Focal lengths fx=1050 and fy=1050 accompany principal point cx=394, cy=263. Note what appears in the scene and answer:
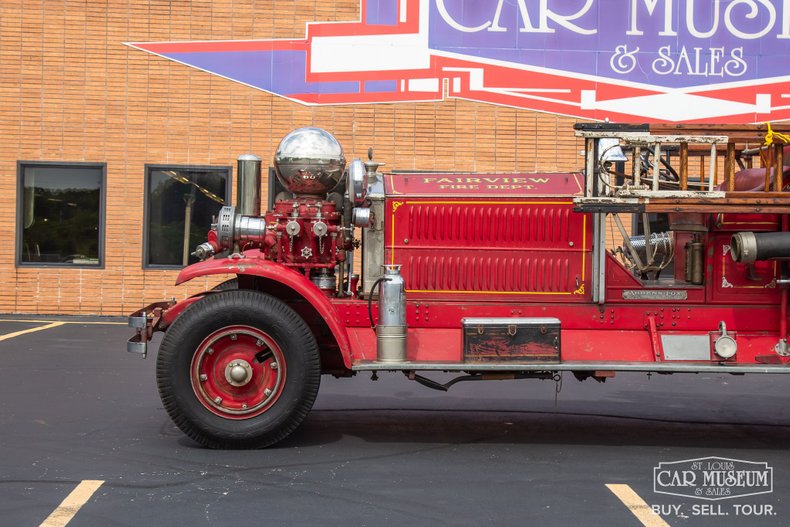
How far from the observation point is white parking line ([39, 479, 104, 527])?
16.1 feet

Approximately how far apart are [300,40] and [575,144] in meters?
4.28

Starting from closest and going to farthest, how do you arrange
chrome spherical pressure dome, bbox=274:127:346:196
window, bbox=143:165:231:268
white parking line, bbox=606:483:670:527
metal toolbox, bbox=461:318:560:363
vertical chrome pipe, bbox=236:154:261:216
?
white parking line, bbox=606:483:670:527 → metal toolbox, bbox=461:318:560:363 → chrome spherical pressure dome, bbox=274:127:346:196 → vertical chrome pipe, bbox=236:154:261:216 → window, bbox=143:165:231:268

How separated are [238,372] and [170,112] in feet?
31.1

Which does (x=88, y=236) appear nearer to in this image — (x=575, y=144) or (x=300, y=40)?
(x=300, y=40)

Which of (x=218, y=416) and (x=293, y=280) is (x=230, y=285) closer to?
(x=293, y=280)

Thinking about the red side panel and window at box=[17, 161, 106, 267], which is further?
window at box=[17, 161, 106, 267]

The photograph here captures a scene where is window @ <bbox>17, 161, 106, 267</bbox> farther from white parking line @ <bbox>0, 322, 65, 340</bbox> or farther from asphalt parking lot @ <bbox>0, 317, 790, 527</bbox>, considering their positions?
asphalt parking lot @ <bbox>0, 317, 790, 527</bbox>

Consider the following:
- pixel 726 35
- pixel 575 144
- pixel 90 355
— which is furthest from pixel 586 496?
pixel 726 35

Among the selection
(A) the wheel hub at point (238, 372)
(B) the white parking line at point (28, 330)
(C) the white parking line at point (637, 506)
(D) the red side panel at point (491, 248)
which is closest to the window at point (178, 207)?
(B) the white parking line at point (28, 330)

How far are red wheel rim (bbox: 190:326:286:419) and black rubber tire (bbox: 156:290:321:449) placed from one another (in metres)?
0.04

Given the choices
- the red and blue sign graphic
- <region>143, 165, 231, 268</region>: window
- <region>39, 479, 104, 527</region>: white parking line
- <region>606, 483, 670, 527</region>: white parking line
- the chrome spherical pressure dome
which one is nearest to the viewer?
<region>39, 479, 104, 527</region>: white parking line

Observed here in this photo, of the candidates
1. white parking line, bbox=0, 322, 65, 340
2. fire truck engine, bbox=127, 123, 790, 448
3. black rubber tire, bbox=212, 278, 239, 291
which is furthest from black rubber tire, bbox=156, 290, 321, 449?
white parking line, bbox=0, 322, 65, 340

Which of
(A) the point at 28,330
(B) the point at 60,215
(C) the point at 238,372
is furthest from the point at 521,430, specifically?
(B) the point at 60,215

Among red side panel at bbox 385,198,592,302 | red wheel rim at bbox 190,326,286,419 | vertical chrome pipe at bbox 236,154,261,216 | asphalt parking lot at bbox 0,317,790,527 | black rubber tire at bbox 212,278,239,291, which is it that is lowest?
asphalt parking lot at bbox 0,317,790,527
